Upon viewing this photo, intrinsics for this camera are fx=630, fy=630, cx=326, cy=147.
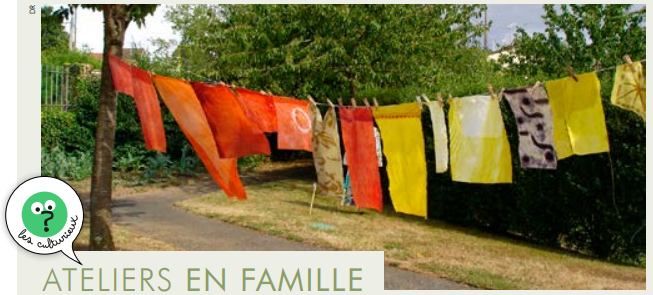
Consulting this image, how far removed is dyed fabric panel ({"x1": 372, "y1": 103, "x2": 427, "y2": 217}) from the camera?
6184 mm

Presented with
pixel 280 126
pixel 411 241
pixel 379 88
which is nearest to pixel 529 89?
pixel 280 126

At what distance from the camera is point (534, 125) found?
548 cm

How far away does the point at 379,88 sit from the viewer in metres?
12.9

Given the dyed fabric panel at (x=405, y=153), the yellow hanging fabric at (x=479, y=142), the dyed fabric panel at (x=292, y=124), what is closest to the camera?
the yellow hanging fabric at (x=479, y=142)

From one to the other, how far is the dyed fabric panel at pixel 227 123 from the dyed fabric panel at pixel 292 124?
0.59 meters

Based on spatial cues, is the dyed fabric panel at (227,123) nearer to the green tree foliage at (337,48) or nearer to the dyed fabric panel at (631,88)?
the dyed fabric panel at (631,88)

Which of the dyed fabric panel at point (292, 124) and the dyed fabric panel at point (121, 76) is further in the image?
the dyed fabric panel at point (292, 124)

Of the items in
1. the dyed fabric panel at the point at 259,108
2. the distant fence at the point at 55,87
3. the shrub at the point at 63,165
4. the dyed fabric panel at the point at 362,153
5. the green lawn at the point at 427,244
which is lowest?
the green lawn at the point at 427,244

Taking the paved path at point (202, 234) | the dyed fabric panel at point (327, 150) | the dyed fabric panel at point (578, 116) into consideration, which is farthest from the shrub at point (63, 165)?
the dyed fabric panel at point (578, 116)

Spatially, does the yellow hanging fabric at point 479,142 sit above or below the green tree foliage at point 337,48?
below

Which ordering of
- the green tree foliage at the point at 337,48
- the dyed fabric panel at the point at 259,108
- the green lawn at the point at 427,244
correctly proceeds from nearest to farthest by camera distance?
the dyed fabric panel at the point at 259,108 < the green lawn at the point at 427,244 < the green tree foliage at the point at 337,48

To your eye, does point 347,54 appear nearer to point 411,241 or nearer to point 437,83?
point 437,83

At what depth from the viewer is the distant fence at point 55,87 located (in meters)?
15.2

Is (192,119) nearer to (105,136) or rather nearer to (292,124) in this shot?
(105,136)
